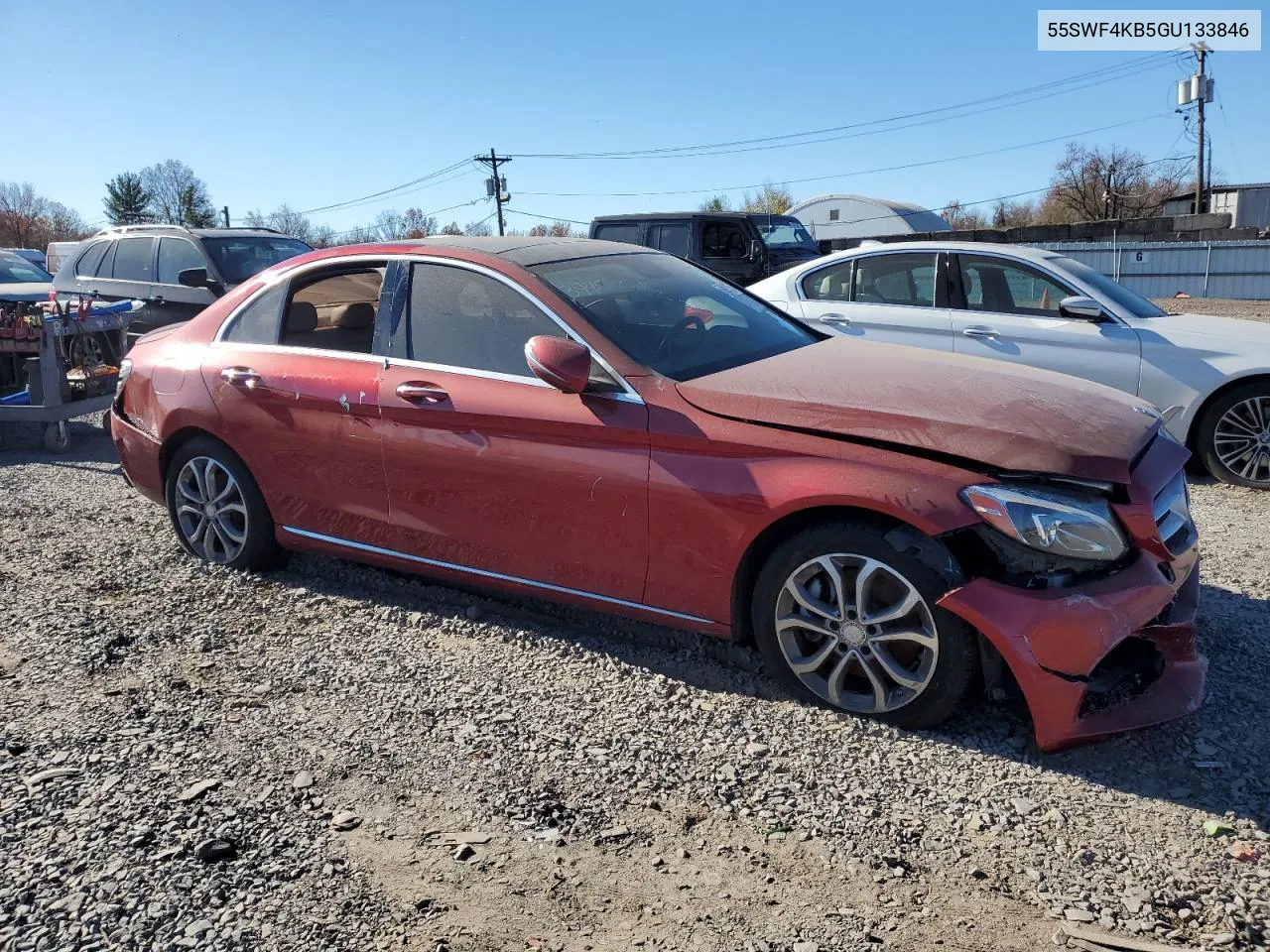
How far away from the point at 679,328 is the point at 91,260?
10.2 meters

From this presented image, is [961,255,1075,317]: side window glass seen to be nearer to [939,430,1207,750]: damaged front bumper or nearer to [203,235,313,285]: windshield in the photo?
[939,430,1207,750]: damaged front bumper

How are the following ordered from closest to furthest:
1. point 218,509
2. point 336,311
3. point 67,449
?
point 336,311 → point 218,509 → point 67,449

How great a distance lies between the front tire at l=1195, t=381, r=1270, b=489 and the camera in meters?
6.73

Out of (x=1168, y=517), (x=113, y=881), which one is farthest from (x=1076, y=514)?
(x=113, y=881)

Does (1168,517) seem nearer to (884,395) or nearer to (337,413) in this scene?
(884,395)

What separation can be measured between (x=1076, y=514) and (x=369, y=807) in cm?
238

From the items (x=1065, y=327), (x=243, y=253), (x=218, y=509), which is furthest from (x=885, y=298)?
(x=243, y=253)

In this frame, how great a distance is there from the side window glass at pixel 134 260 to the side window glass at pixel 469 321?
26.7 ft

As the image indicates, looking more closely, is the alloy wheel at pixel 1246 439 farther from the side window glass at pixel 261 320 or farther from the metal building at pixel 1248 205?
the metal building at pixel 1248 205

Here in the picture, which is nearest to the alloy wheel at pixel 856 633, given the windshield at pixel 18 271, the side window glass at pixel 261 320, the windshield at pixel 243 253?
the side window glass at pixel 261 320

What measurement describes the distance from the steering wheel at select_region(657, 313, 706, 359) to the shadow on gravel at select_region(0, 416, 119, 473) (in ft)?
18.9

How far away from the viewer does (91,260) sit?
1180 cm

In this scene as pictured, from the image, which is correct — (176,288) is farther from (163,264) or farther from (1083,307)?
(1083,307)

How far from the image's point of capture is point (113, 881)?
9.05 ft
